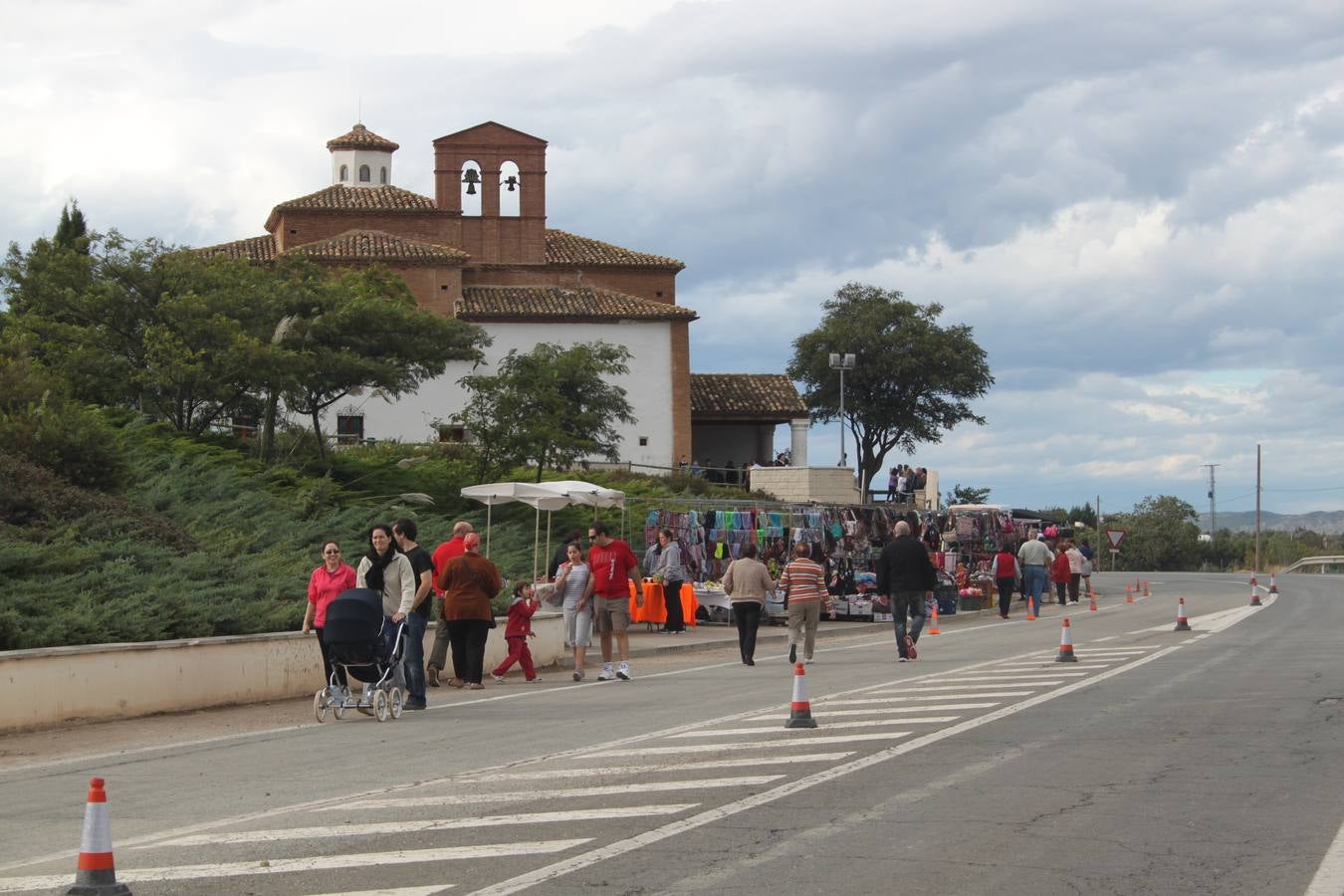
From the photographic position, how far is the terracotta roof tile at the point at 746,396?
68.9 m

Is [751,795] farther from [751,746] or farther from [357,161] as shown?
[357,161]

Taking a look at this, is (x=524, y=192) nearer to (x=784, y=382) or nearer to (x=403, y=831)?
(x=784, y=382)

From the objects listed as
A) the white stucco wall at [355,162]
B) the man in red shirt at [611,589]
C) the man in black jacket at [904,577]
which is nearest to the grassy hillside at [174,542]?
the man in red shirt at [611,589]

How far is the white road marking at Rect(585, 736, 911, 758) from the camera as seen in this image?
12.8m

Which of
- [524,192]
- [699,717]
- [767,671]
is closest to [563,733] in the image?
[699,717]

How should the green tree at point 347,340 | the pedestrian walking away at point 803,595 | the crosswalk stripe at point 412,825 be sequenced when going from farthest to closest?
1. the green tree at point 347,340
2. the pedestrian walking away at point 803,595
3. the crosswalk stripe at point 412,825

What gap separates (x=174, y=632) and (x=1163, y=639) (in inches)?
631

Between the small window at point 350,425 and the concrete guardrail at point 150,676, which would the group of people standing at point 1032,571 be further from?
the small window at point 350,425

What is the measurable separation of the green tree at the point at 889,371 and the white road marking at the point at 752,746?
72.1 m

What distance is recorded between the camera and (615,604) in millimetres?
20828

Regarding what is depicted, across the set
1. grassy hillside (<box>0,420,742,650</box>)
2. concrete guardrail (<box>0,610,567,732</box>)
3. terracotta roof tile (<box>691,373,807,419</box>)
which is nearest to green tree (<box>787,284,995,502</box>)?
terracotta roof tile (<box>691,373,807,419</box>)

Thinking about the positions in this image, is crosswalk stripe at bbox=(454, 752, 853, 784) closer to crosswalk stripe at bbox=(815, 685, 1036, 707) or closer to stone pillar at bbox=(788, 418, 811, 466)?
crosswalk stripe at bbox=(815, 685, 1036, 707)

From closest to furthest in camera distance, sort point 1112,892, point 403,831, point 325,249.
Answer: point 1112,892 < point 403,831 < point 325,249

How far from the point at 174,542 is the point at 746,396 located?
48470 millimetres
